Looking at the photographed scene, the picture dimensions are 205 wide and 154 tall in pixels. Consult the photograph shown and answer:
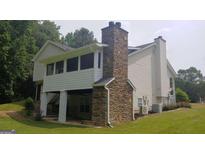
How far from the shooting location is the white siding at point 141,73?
20062 millimetres

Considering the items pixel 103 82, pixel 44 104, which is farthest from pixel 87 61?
pixel 44 104

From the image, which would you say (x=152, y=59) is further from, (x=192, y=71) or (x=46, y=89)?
(x=192, y=71)

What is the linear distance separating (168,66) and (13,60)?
1863cm

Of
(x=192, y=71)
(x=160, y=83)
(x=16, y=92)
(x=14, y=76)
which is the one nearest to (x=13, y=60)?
(x=14, y=76)

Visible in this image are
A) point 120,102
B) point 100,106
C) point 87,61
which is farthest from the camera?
point 87,61

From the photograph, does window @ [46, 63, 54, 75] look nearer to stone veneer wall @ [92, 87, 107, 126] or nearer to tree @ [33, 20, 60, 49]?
stone veneer wall @ [92, 87, 107, 126]

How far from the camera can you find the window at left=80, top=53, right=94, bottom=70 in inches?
645

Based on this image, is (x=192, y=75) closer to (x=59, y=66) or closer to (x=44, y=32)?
(x=44, y=32)

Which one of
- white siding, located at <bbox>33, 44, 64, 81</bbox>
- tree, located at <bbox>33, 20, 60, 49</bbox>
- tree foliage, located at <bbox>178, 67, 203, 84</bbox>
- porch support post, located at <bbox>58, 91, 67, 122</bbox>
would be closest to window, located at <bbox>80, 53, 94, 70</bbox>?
porch support post, located at <bbox>58, 91, 67, 122</bbox>

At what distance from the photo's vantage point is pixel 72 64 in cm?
1806

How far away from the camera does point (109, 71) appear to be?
15711mm

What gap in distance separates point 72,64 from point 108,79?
4.04 metres

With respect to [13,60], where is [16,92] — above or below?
below

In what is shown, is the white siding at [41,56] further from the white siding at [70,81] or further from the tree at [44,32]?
the tree at [44,32]
